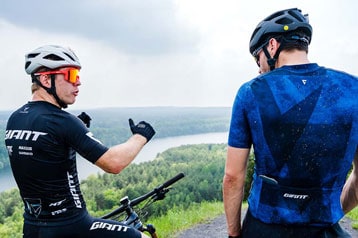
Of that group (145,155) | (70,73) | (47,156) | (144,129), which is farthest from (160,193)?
(145,155)

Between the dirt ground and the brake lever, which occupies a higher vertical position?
the brake lever

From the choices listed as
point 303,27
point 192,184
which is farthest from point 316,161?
point 192,184

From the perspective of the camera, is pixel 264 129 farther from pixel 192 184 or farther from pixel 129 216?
pixel 192 184

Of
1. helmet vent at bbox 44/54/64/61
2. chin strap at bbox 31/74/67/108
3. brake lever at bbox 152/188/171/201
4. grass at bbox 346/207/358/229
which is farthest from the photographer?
grass at bbox 346/207/358/229

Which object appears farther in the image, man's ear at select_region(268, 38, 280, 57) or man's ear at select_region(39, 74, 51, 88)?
man's ear at select_region(39, 74, 51, 88)

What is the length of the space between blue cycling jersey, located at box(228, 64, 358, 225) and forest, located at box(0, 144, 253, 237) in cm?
809

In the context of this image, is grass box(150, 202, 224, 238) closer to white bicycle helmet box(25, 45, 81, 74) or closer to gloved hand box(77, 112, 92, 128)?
→ gloved hand box(77, 112, 92, 128)

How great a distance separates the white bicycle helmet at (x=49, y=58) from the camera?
2.83m

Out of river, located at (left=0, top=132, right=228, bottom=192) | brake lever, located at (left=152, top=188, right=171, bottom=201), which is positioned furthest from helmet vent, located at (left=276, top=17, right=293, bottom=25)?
river, located at (left=0, top=132, right=228, bottom=192)

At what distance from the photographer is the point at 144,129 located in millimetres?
2912

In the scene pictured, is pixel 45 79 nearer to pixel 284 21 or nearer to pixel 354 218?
pixel 284 21

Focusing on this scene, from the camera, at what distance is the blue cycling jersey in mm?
1666

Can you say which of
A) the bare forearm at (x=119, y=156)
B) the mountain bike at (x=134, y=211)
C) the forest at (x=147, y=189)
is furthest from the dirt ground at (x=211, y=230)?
the bare forearm at (x=119, y=156)

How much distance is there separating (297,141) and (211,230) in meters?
6.52
